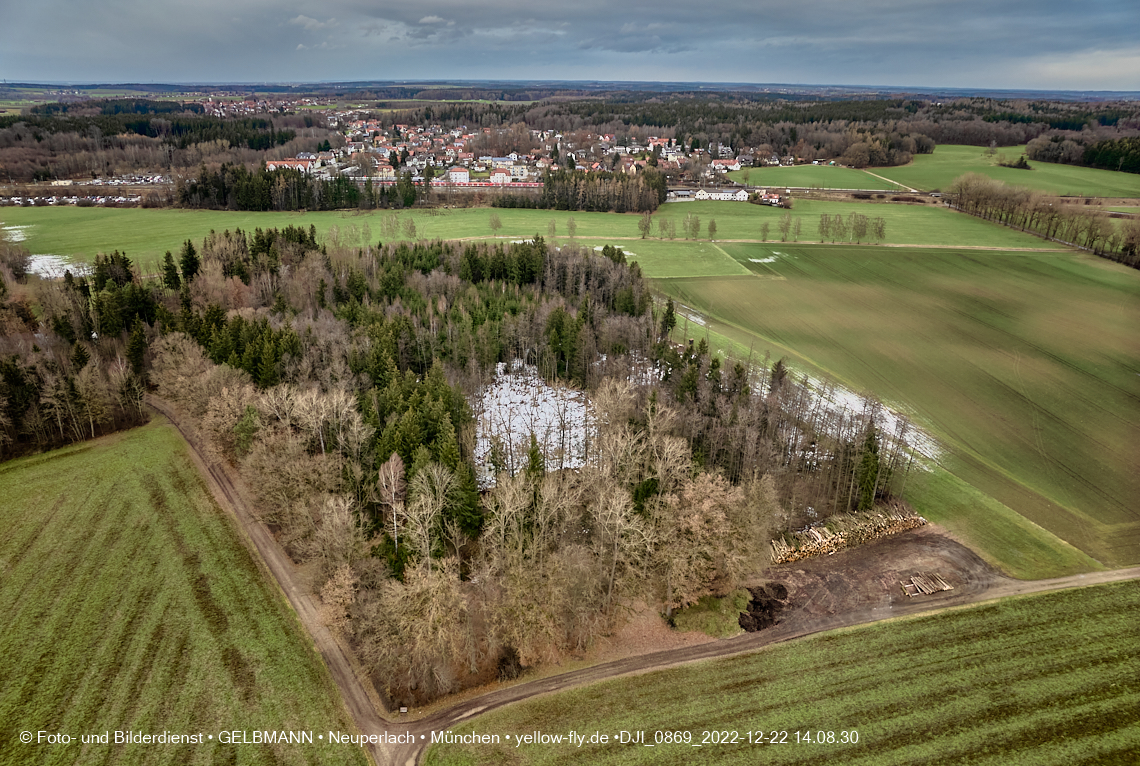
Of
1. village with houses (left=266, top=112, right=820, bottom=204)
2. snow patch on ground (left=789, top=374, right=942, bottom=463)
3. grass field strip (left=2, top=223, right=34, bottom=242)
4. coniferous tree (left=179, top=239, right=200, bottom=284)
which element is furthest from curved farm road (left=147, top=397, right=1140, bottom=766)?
village with houses (left=266, top=112, right=820, bottom=204)

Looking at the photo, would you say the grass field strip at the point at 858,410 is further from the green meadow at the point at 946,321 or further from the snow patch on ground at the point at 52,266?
the snow patch on ground at the point at 52,266

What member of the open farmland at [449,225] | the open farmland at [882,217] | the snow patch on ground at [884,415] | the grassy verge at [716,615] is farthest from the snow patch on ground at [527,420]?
the open farmland at [882,217]

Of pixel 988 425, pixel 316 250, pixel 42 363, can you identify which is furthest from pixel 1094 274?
pixel 42 363

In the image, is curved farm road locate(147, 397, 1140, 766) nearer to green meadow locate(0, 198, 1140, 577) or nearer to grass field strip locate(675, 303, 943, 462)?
green meadow locate(0, 198, 1140, 577)

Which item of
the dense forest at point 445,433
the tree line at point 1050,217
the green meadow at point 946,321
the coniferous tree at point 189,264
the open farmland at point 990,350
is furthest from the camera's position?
the tree line at point 1050,217

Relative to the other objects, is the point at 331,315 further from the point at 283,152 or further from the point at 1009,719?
the point at 283,152

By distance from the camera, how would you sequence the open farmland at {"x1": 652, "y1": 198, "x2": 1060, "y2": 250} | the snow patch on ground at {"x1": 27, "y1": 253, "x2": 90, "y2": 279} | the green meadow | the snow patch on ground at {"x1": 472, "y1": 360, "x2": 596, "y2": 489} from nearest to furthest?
1. the green meadow
2. the snow patch on ground at {"x1": 472, "y1": 360, "x2": 596, "y2": 489}
3. the snow patch on ground at {"x1": 27, "y1": 253, "x2": 90, "y2": 279}
4. the open farmland at {"x1": 652, "y1": 198, "x2": 1060, "y2": 250}

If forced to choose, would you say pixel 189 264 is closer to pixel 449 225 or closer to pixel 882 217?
pixel 449 225
